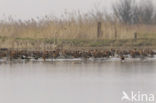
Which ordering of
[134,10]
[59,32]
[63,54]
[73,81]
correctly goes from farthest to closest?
1. [134,10]
2. [59,32]
3. [63,54]
4. [73,81]

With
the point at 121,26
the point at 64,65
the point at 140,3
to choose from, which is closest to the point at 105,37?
the point at 121,26

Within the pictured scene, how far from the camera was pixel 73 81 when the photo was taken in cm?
1165

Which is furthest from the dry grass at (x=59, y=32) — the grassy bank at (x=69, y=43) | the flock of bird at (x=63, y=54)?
the flock of bird at (x=63, y=54)

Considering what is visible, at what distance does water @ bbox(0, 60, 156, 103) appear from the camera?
962cm

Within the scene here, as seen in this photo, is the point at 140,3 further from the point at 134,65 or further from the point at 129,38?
the point at 134,65

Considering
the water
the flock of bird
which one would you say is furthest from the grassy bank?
A: the water

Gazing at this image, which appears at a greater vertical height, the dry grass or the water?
the dry grass

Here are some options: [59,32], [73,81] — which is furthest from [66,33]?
[73,81]

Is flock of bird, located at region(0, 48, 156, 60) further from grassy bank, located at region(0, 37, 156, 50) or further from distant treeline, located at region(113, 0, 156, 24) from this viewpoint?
distant treeline, located at region(113, 0, 156, 24)

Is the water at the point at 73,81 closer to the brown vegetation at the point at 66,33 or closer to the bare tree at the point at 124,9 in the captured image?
the brown vegetation at the point at 66,33

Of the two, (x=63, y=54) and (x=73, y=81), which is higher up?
(x=63, y=54)

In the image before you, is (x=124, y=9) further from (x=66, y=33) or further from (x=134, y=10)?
(x=66, y=33)

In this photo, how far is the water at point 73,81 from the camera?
9625mm

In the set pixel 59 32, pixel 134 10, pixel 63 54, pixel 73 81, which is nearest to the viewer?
pixel 73 81
